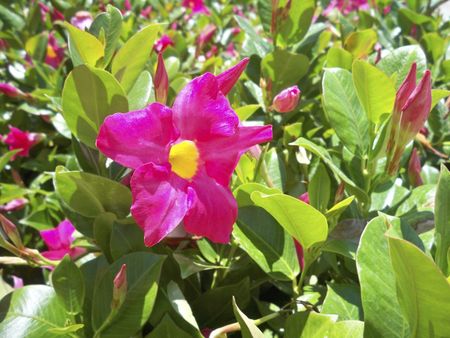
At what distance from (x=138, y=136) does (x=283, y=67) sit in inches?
23.6

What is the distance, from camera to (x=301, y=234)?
743 millimetres

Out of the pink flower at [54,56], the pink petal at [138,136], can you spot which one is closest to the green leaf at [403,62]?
the pink petal at [138,136]

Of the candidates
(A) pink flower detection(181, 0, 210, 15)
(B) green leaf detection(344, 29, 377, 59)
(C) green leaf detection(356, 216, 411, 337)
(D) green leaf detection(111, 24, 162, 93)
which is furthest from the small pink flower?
(A) pink flower detection(181, 0, 210, 15)

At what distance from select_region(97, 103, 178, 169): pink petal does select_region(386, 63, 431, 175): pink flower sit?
12.1 inches

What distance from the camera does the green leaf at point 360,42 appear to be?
133cm

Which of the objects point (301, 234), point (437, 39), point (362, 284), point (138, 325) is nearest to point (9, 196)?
point (138, 325)

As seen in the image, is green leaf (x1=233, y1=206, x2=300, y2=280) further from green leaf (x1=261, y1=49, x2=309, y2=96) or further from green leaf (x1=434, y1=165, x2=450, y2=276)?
green leaf (x1=261, y1=49, x2=309, y2=96)

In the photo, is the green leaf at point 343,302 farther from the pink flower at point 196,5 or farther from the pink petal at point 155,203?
the pink flower at point 196,5

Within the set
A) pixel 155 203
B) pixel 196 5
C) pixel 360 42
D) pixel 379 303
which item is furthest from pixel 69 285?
pixel 196 5

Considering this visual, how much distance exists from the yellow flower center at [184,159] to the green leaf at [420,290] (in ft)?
0.98

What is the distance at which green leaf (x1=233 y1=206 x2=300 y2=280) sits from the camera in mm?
803

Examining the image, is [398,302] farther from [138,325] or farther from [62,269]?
[62,269]

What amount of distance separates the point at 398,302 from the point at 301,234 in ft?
0.60

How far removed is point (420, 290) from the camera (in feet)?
1.69
